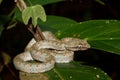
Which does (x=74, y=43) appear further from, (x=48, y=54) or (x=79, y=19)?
(x=79, y=19)

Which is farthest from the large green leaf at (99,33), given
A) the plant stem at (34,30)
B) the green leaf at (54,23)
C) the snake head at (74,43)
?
the green leaf at (54,23)

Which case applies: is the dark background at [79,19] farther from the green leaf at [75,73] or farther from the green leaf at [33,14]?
the green leaf at [33,14]

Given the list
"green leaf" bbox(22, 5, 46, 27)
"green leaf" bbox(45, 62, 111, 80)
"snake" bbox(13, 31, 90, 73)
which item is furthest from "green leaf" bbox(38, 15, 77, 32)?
"green leaf" bbox(22, 5, 46, 27)

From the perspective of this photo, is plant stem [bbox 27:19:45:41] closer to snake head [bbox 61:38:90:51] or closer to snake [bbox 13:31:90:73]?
snake [bbox 13:31:90:73]

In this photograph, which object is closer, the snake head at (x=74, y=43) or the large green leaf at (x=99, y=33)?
the large green leaf at (x=99, y=33)

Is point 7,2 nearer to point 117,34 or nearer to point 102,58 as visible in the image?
point 102,58

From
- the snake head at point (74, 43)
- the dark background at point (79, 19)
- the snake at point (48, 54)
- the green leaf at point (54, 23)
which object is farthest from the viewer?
the dark background at point (79, 19)
